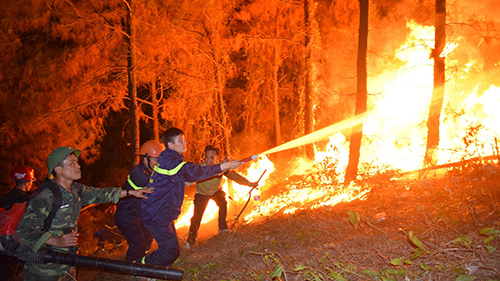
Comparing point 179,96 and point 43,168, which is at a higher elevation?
point 179,96

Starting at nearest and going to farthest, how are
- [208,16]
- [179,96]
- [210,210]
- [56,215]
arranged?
1. [56,215]
2. [210,210]
3. [208,16]
4. [179,96]

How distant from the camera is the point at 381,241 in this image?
5.20 meters

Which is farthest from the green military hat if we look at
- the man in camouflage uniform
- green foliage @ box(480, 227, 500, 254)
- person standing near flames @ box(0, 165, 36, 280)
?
green foliage @ box(480, 227, 500, 254)

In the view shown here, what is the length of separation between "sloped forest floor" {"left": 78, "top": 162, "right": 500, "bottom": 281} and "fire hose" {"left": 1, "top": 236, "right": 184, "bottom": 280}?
1.16m

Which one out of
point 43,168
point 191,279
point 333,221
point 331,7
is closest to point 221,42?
point 331,7

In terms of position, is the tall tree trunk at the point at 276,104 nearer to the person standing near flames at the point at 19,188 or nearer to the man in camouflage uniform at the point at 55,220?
the person standing near flames at the point at 19,188

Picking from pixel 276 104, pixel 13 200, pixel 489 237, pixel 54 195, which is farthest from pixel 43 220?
pixel 276 104

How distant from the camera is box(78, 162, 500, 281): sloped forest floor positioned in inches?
162

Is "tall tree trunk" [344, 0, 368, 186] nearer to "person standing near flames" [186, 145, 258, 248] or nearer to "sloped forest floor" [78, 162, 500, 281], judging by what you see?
"sloped forest floor" [78, 162, 500, 281]

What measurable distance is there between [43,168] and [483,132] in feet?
54.1

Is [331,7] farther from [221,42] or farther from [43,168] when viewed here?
[43,168]

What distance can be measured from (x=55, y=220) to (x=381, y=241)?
4.31 m

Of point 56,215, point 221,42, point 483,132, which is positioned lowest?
point 483,132

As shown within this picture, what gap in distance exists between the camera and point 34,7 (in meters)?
11.5
